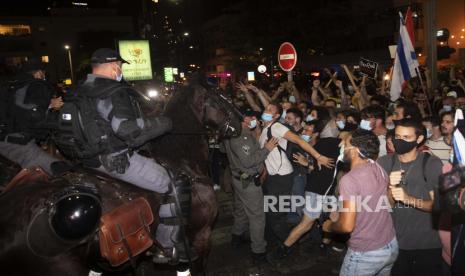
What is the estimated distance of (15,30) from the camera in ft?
197

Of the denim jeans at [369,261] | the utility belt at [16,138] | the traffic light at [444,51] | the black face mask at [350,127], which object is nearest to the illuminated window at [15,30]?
the traffic light at [444,51]

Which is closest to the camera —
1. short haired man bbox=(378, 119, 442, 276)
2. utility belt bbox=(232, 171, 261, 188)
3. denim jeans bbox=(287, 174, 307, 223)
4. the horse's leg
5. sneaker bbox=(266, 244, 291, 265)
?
short haired man bbox=(378, 119, 442, 276)

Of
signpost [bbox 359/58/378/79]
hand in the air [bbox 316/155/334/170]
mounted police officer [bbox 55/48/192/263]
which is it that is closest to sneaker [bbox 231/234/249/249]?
hand in the air [bbox 316/155/334/170]

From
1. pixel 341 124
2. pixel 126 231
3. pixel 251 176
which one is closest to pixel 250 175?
pixel 251 176

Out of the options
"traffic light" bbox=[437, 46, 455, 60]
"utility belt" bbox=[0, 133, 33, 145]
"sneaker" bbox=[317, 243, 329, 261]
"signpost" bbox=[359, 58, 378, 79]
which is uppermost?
"traffic light" bbox=[437, 46, 455, 60]

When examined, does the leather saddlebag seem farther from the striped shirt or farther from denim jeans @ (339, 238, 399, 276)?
the striped shirt

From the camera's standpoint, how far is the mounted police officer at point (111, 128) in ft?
12.0

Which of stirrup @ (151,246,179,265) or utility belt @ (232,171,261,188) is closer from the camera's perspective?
stirrup @ (151,246,179,265)

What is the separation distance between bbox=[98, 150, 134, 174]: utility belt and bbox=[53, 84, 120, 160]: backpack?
82 millimetres

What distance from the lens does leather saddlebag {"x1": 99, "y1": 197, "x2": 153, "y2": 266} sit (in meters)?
3.70

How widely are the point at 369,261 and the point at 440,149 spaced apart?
9.03ft

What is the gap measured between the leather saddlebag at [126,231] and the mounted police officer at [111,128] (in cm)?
30

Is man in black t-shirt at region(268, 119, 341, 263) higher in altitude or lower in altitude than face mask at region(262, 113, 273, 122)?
lower

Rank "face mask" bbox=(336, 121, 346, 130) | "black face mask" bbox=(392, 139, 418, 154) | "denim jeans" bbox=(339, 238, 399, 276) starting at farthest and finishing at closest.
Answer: "face mask" bbox=(336, 121, 346, 130) → "black face mask" bbox=(392, 139, 418, 154) → "denim jeans" bbox=(339, 238, 399, 276)
